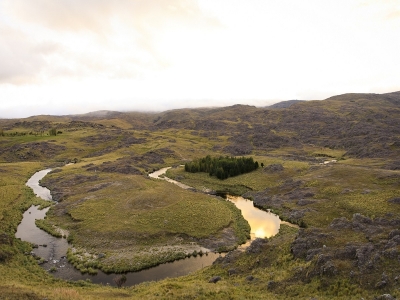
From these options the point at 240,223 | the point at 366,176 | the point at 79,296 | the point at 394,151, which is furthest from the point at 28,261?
the point at 394,151

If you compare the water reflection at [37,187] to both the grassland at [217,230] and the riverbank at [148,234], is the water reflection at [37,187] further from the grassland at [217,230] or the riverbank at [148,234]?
the riverbank at [148,234]

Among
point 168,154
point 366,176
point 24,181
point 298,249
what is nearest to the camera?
point 298,249

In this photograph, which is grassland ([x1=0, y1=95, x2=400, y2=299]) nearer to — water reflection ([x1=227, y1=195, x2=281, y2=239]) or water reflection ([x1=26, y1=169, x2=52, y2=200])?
water reflection ([x1=227, y1=195, x2=281, y2=239])

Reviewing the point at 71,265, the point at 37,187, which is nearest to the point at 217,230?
the point at 71,265

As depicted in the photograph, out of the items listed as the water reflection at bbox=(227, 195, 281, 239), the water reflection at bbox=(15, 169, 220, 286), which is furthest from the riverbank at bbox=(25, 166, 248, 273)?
the water reflection at bbox=(227, 195, 281, 239)

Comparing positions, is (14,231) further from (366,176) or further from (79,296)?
(366,176)

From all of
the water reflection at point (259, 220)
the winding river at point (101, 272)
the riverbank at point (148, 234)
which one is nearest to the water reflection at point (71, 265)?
the winding river at point (101, 272)

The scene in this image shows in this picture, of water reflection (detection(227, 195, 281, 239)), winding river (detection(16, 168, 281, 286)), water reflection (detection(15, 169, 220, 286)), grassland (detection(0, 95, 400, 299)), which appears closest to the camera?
grassland (detection(0, 95, 400, 299))

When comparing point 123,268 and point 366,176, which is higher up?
Result: point 366,176
